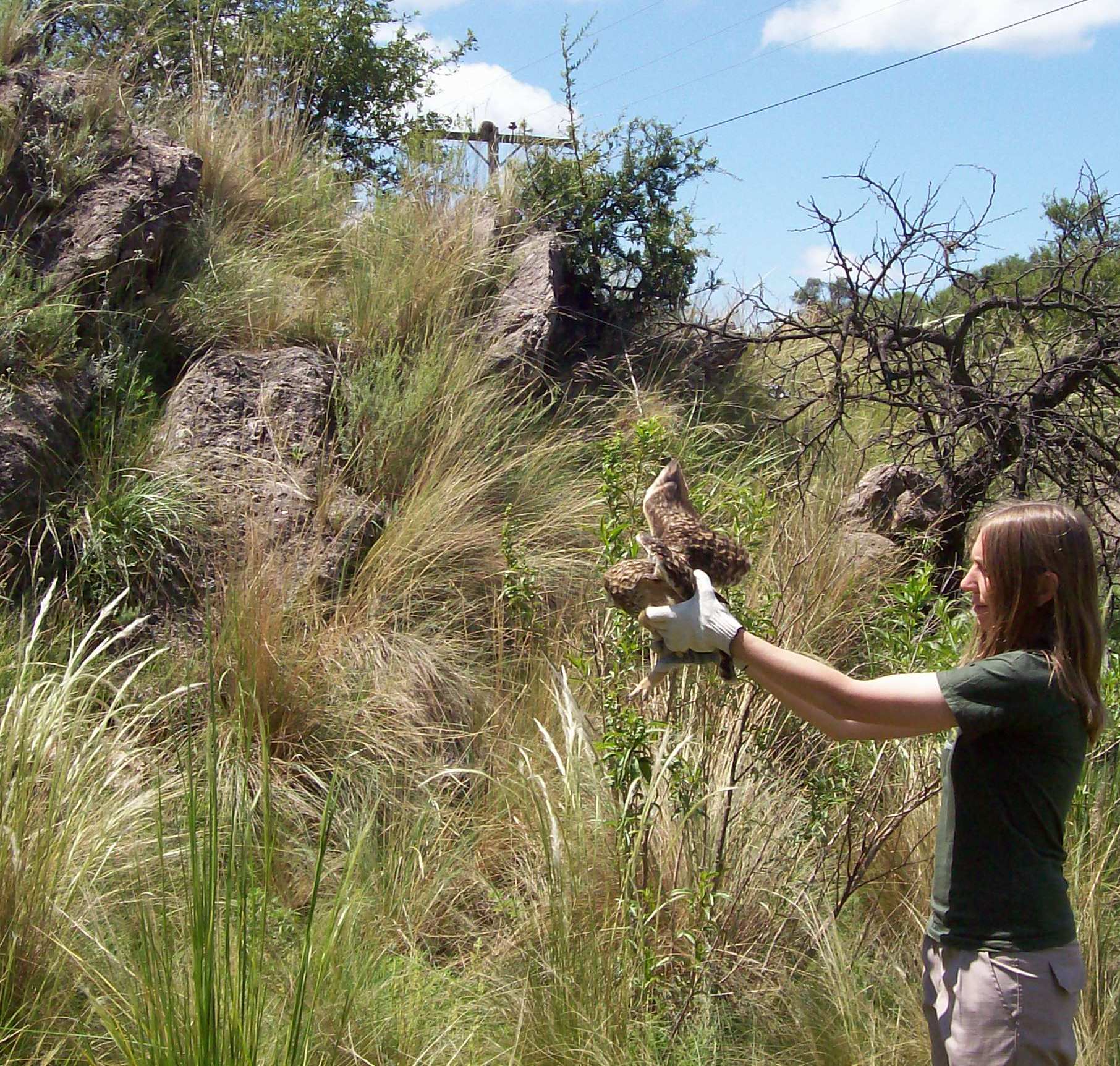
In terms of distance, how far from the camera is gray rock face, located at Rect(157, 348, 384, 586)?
207 inches

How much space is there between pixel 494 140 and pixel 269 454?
4783 mm

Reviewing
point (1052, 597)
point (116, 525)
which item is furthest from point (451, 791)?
point (1052, 597)

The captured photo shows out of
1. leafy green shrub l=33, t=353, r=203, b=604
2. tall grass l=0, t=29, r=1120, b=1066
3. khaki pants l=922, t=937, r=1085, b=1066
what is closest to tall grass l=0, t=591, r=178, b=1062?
tall grass l=0, t=29, r=1120, b=1066

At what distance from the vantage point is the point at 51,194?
611cm

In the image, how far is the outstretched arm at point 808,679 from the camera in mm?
2299

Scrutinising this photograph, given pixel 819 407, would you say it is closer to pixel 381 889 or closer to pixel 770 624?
pixel 770 624

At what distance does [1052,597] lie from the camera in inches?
94.3

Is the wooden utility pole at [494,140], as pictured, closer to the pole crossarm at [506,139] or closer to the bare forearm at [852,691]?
the pole crossarm at [506,139]

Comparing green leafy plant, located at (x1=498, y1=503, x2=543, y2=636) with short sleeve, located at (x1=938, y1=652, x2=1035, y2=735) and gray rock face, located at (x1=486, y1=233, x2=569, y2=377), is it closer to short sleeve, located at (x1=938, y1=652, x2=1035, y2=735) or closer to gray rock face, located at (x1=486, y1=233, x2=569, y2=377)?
short sleeve, located at (x1=938, y1=652, x2=1035, y2=735)

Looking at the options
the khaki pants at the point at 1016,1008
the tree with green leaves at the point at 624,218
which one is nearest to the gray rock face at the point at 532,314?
the tree with green leaves at the point at 624,218

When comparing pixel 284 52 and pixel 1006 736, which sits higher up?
pixel 284 52

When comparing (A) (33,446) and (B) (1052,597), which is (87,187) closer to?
(A) (33,446)

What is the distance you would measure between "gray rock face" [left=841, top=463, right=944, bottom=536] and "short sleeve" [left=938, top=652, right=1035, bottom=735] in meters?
3.83

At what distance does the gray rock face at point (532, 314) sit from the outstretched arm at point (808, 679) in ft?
15.7
